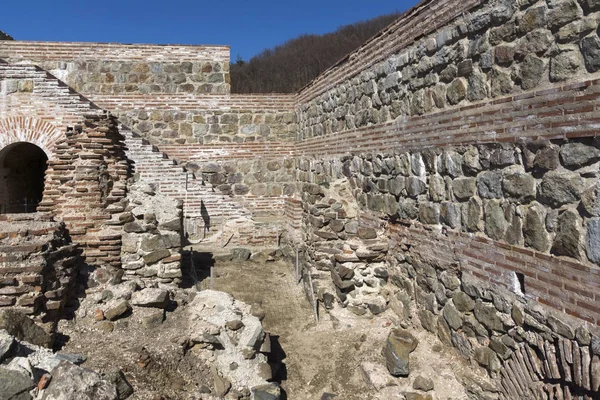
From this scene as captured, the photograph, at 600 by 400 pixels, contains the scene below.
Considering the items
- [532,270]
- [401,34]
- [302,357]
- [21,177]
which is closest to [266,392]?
[302,357]

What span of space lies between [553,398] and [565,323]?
633mm

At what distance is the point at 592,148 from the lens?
311cm

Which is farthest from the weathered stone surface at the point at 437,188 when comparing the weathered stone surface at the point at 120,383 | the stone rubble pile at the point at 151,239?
the weathered stone surface at the point at 120,383

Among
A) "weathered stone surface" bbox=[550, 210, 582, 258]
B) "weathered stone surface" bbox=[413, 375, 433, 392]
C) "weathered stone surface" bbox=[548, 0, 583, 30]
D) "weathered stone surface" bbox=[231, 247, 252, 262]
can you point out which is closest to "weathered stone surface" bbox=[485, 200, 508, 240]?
"weathered stone surface" bbox=[550, 210, 582, 258]

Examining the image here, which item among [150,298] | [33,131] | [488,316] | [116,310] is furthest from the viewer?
[33,131]

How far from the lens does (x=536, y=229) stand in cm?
364

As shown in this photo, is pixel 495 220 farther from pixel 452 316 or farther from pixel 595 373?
pixel 595 373

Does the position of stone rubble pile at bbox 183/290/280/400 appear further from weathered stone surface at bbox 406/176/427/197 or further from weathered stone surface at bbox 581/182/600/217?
weathered stone surface at bbox 581/182/600/217

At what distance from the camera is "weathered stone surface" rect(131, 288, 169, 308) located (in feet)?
16.8

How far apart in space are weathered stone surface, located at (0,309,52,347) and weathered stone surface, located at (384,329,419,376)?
3.44 meters

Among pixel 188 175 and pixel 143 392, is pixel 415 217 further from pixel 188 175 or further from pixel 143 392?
pixel 188 175

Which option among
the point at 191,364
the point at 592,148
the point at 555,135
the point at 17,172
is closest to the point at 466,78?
the point at 555,135

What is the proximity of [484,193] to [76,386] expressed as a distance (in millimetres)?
3701

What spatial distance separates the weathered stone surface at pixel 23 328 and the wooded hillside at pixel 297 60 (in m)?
28.9
